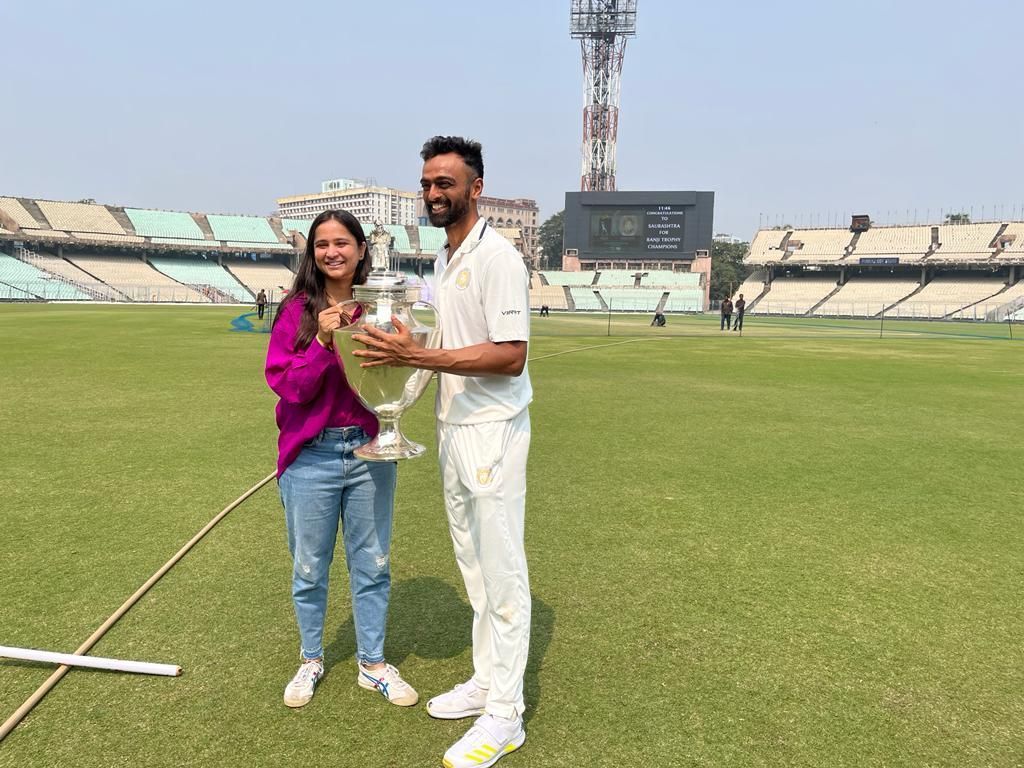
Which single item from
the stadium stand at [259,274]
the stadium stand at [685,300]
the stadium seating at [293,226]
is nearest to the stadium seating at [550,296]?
the stadium stand at [685,300]

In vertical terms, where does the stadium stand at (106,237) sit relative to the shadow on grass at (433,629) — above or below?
above

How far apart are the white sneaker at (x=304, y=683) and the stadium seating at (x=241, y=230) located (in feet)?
251

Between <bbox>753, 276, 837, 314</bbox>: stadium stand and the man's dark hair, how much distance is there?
67112 mm

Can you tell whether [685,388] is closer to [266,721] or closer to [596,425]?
[596,425]

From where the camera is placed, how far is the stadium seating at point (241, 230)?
73500mm

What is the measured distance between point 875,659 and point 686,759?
1235mm

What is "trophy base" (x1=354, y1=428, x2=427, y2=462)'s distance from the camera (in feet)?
8.11

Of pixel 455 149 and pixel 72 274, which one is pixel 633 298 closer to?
pixel 72 274

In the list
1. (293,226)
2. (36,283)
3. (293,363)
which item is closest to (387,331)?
(293,363)

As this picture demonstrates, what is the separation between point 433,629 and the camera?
3.40 m

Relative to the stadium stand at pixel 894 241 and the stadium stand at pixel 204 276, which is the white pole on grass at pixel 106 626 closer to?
the stadium stand at pixel 204 276

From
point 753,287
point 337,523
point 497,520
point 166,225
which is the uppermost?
point 166,225

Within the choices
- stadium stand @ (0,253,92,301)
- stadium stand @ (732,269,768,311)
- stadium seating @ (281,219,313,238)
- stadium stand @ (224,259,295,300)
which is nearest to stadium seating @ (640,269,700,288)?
stadium stand @ (732,269,768,311)

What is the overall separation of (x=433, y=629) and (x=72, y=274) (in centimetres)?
6761
